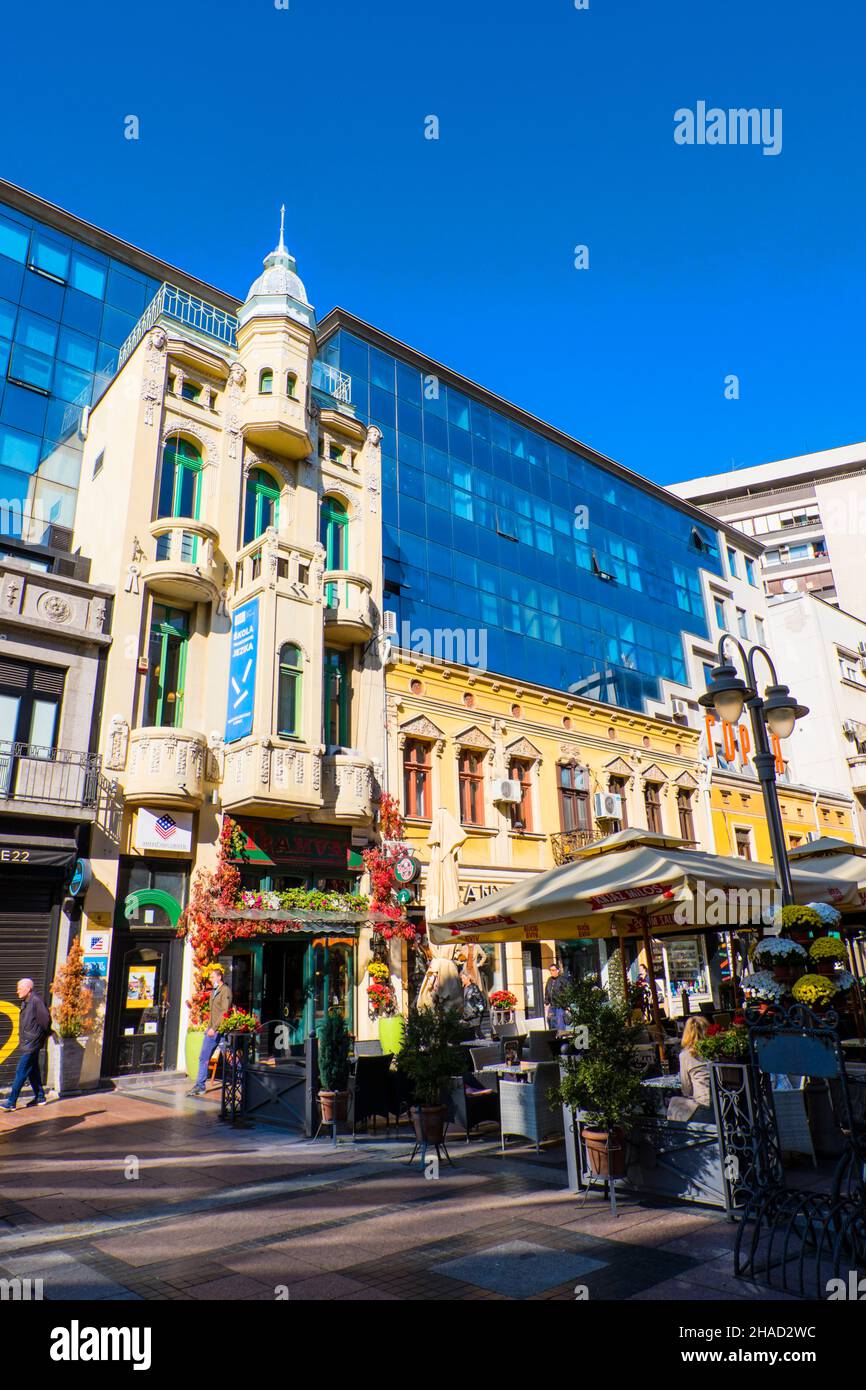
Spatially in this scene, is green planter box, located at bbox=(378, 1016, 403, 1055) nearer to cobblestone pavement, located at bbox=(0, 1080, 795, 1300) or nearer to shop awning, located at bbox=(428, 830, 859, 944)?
shop awning, located at bbox=(428, 830, 859, 944)

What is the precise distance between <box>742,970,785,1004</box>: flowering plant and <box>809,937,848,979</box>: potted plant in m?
0.49

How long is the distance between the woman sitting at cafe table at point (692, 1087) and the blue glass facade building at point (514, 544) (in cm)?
1556

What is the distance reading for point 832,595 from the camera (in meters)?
61.7

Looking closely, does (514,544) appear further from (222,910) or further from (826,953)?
(826,953)

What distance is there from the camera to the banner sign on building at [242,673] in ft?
58.7

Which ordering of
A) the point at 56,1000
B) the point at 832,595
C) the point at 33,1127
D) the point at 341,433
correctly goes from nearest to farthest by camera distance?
the point at 33,1127 < the point at 56,1000 < the point at 341,433 < the point at 832,595

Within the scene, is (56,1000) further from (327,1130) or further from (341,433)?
(341,433)

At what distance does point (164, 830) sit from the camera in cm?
1675

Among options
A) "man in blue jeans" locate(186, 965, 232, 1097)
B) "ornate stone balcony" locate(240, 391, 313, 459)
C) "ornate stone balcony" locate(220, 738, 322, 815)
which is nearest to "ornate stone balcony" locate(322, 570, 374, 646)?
"ornate stone balcony" locate(240, 391, 313, 459)

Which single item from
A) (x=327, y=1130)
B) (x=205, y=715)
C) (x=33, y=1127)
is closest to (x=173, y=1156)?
(x=327, y=1130)

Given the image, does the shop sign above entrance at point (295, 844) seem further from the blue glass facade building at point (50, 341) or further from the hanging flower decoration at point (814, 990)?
the hanging flower decoration at point (814, 990)

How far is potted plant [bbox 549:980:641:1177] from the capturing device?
6840mm

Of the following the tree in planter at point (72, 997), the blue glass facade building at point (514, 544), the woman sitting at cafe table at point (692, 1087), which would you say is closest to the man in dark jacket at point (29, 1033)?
the tree in planter at point (72, 997)

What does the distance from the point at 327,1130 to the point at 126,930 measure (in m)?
7.31
